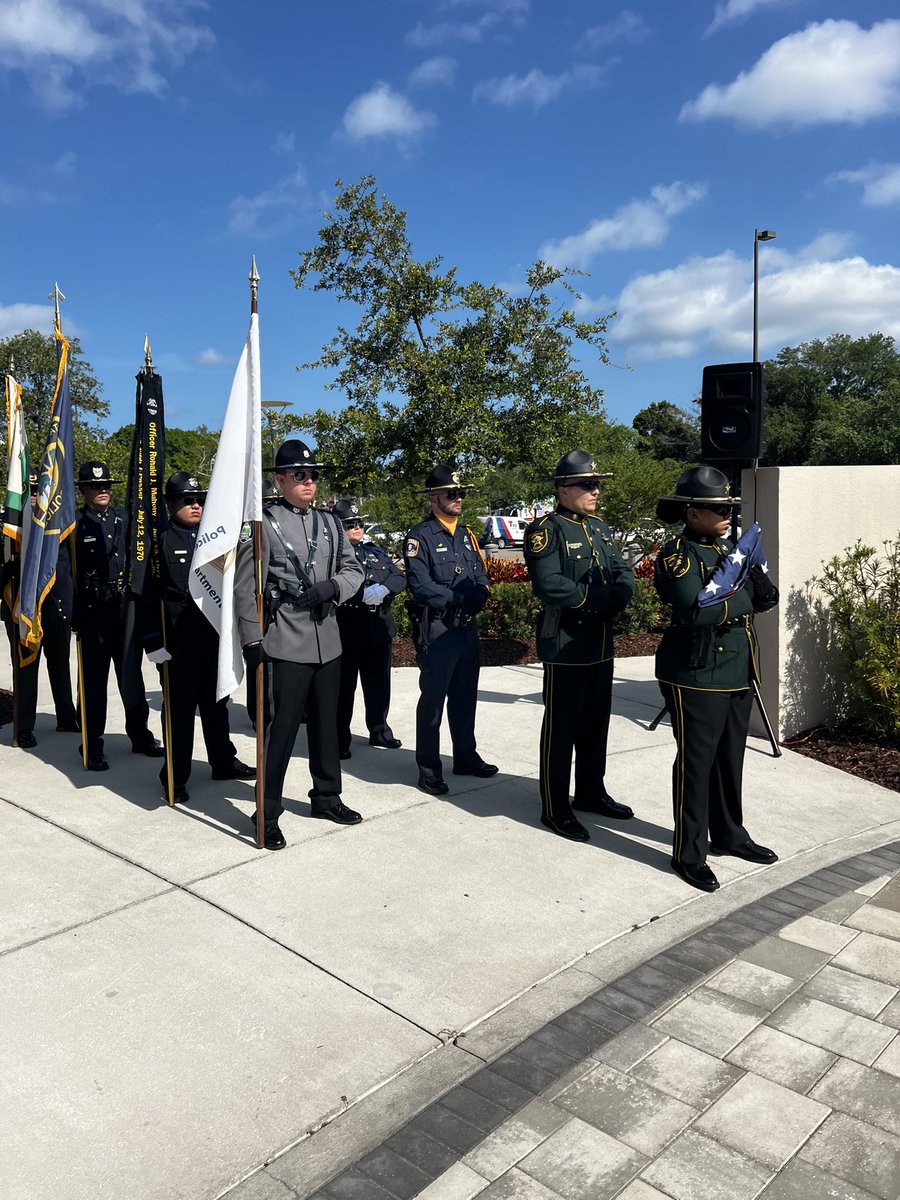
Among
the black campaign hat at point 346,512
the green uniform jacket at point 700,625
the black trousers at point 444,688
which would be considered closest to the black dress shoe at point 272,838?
the black trousers at point 444,688

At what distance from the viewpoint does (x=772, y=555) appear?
672 cm

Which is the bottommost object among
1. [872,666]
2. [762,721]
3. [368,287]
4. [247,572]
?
[762,721]

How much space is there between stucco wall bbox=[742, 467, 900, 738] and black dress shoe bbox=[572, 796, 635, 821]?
6.77 ft

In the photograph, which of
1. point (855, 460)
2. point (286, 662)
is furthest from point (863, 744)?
point (855, 460)

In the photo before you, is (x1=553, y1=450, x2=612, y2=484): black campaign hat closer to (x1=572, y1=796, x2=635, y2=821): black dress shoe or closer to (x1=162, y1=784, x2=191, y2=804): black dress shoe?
(x1=572, y1=796, x2=635, y2=821): black dress shoe

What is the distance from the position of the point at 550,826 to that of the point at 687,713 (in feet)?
3.76

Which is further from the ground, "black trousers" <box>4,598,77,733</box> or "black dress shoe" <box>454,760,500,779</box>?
"black trousers" <box>4,598,77,733</box>

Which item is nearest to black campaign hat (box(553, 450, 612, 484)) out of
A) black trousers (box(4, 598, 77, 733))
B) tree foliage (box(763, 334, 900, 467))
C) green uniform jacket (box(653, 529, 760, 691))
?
green uniform jacket (box(653, 529, 760, 691))

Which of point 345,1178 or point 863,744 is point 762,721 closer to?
point 863,744

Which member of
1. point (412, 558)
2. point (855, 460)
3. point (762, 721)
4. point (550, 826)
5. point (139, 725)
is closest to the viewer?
point (550, 826)

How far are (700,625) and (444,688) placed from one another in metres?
1.99

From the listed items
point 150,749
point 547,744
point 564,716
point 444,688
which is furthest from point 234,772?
point 564,716

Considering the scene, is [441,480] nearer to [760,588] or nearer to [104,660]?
[760,588]

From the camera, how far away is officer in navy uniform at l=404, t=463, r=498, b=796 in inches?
231
